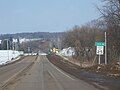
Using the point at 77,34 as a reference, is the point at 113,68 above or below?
below

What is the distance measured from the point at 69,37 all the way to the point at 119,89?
322ft

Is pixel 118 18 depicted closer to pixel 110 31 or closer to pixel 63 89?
pixel 110 31

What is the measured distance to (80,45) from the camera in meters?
95.2

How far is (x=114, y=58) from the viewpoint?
56125 millimetres

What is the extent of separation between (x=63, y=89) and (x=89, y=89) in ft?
4.37

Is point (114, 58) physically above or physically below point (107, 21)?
below

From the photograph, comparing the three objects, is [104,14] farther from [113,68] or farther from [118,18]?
[113,68]

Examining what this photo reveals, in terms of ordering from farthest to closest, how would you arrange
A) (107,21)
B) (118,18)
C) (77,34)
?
1. (77,34)
2. (107,21)
3. (118,18)

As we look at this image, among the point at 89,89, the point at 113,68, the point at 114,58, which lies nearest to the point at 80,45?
the point at 114,58

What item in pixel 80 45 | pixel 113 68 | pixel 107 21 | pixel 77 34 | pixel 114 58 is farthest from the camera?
pixel 77 34

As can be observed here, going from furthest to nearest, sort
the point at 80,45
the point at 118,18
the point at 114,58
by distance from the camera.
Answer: the point at 80,45
the point at 114,58
the point at 118,18

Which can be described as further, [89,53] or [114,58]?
[89,53]

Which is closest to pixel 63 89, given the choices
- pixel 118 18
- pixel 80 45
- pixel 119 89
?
pixel 119 89

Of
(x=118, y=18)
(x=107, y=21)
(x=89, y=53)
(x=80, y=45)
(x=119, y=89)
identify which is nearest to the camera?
(x=119, y=89)
